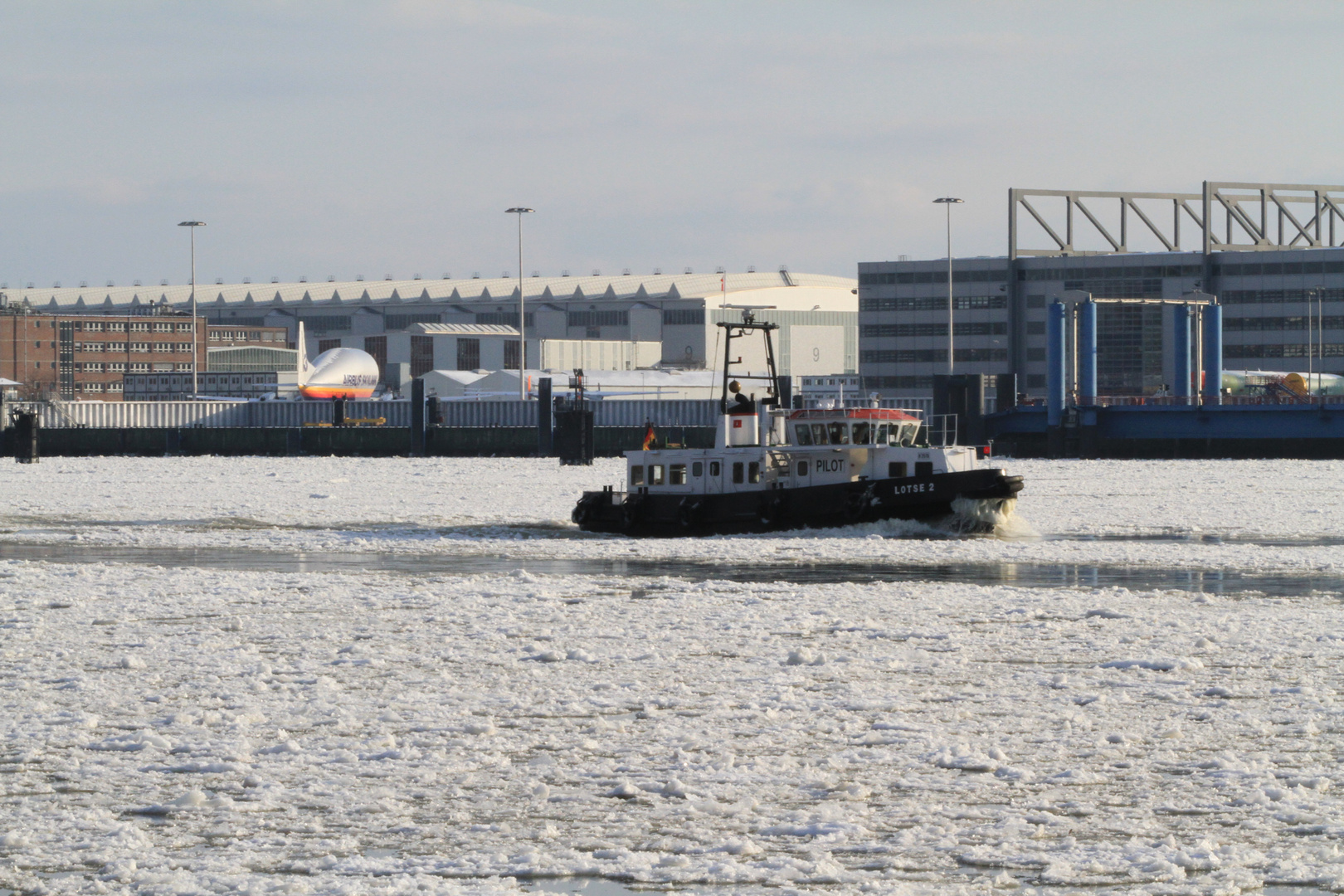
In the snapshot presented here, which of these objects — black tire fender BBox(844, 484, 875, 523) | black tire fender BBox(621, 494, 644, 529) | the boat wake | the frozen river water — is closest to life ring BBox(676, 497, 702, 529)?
black tire fender BBox(621, 494, 644, 529)

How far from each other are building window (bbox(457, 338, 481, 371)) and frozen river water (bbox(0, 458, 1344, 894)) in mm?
157522

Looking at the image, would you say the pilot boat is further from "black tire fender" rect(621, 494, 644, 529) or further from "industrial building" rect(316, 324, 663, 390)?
"industrial building" rect(316, 324, 663, 390)

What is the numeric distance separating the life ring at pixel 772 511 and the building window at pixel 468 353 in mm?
151234

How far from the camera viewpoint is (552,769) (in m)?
12.3

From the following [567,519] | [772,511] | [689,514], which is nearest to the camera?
[772,511]

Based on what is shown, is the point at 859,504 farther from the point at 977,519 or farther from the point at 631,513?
the point at 631,513

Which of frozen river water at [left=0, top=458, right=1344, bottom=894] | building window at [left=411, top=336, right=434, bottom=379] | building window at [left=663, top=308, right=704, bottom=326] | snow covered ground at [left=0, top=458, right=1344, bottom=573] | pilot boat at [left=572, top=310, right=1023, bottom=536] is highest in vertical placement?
building window at [left=663, top=308, right=704, bottom=326]

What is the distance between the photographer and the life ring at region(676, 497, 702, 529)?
129 feet

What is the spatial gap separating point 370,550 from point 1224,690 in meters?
21.6

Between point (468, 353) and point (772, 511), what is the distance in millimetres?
152234

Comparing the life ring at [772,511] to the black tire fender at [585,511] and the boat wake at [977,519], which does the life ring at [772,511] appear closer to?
the boat wake at [977,519]

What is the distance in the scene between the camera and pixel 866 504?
1497 inches

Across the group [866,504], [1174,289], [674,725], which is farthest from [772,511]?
[1174,289]

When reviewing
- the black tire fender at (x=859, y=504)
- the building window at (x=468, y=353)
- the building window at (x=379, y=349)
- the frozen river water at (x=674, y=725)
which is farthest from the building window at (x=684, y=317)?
the frozen river water at (x=674, y=725)
